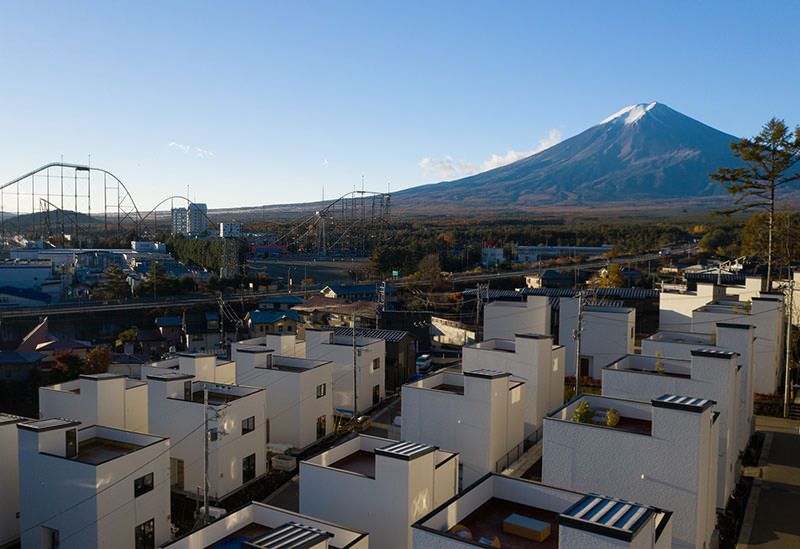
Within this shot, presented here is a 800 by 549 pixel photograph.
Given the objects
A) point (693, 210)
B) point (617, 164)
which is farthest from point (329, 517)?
point (617, 164)

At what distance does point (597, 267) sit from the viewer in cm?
4719

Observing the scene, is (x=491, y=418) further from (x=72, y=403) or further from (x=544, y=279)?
(x=544, y=279)

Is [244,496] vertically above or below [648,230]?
below

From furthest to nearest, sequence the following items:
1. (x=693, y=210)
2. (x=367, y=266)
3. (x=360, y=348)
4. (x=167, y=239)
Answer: (x=693, y=210), (x=167, y=239), (x=367, y=266), (x=360, y=348)

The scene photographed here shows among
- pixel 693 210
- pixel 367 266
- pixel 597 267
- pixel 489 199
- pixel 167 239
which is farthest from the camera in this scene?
pixel 489 199

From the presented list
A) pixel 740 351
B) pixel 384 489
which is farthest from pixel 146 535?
pixel 740 351

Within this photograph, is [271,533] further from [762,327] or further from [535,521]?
[762,327]

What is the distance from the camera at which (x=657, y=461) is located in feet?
24.7

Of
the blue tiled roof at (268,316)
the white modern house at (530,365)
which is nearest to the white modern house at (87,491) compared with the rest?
the white modern house at (530,365)

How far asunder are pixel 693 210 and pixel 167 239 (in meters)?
89.2

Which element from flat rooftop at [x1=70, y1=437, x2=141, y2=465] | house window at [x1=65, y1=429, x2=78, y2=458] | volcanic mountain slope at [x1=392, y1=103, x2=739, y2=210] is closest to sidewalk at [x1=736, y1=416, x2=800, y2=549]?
flat rooftop at [x1=70, y1=437, x2=141, y2=465]

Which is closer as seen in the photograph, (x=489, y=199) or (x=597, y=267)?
(x=597, y=267)

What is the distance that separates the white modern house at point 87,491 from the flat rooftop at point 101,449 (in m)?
0.02

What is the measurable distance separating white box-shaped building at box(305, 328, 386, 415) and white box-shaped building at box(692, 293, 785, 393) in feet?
31.0
